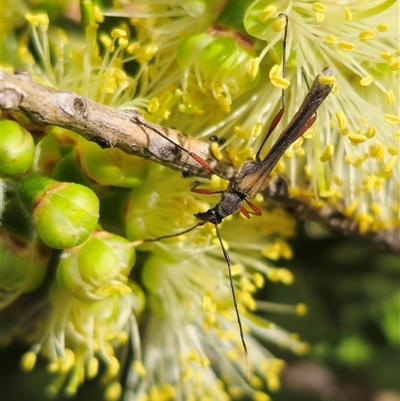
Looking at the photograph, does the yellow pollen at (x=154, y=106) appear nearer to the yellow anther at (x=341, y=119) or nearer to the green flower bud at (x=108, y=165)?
the green flower bud at (x=108, y=165)

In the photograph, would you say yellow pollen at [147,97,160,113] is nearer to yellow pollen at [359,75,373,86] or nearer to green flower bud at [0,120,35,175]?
green flower bud at [0,120,35,175]

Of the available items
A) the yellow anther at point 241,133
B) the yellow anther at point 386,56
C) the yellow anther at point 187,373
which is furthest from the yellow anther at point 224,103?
the yellow anther at point 187,373

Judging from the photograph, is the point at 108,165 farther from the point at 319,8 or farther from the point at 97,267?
the point at 319,8

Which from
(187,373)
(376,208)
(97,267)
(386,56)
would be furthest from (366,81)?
(187,373)

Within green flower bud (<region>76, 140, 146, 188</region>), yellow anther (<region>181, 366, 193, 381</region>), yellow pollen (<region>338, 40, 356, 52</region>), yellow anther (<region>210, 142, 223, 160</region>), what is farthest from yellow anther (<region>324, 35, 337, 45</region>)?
yellow anther (<region>181, 366, 193, 381</region>)

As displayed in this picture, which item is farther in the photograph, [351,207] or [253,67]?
[351,207]

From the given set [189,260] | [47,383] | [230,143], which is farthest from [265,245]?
[47,383]
